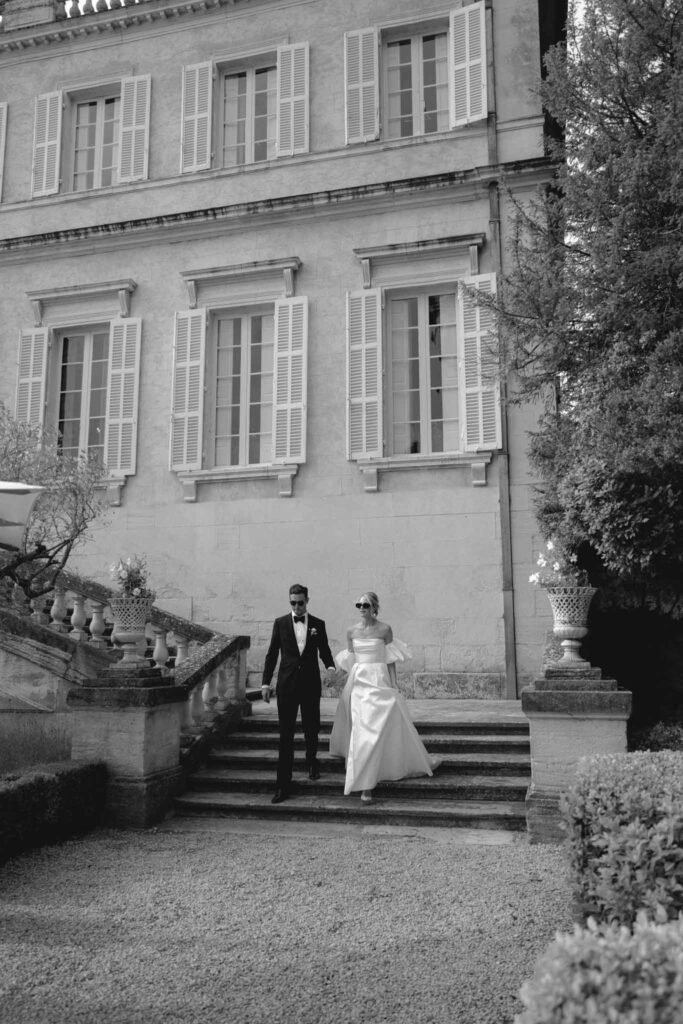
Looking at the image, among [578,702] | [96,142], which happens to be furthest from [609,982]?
[96,142]

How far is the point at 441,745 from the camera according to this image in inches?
298

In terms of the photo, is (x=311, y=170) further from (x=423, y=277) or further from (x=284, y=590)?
(x=284, y=590)

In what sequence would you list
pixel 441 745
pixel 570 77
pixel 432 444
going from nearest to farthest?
pixel 441 745 < pixel 570 77 < pixel 432 444

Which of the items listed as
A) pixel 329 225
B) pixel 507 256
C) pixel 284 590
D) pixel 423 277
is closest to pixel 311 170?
pixel 329 225

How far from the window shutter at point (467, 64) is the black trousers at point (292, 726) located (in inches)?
338

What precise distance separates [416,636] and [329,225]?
593 cm

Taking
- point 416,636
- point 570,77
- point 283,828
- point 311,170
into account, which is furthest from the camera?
point 311,170

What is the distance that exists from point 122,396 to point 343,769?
7130 mm

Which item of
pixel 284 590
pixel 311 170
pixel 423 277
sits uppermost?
pixel 311 170

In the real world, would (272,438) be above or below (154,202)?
below

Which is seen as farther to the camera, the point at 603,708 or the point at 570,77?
the point at 570,77

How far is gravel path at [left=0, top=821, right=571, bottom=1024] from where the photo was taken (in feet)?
11.7

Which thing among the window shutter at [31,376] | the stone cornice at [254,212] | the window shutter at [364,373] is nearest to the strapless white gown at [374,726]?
the window shutter at [364,373]

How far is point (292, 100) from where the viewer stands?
490 inches
